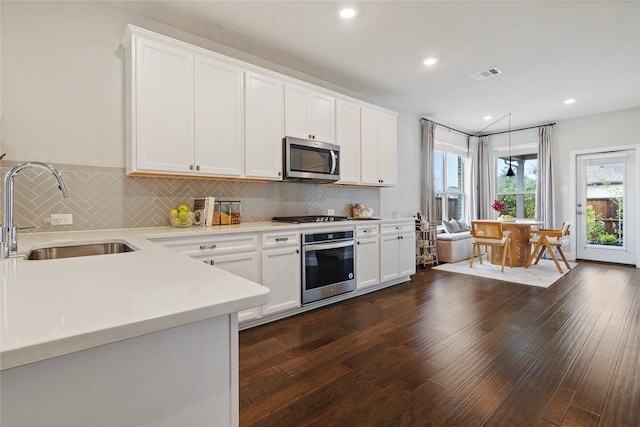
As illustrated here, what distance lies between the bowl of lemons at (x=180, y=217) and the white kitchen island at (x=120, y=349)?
1.89 meters

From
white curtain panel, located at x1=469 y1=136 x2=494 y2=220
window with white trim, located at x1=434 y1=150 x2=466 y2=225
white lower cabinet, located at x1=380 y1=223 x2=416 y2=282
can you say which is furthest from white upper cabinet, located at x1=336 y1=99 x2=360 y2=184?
white curtain panel, located at x1=469 y1=136 x2=494 y2=220

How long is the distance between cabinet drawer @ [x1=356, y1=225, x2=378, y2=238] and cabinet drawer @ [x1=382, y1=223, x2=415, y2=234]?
191 mm

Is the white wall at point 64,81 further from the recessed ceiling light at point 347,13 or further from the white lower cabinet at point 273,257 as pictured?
the recessed ceiling light at point 347,13

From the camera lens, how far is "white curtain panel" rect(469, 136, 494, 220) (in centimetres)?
699

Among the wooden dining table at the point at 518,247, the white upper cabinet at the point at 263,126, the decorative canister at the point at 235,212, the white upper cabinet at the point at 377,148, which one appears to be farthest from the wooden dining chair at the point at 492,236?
the decorative canister at the point at 235,212

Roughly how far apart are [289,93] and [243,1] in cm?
95

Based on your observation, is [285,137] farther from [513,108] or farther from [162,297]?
[513,108]

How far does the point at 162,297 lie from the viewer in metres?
0.70

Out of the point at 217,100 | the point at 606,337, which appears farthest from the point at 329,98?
the point at 606,337

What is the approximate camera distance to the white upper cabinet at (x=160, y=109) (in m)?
2.43

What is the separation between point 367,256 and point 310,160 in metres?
1.35

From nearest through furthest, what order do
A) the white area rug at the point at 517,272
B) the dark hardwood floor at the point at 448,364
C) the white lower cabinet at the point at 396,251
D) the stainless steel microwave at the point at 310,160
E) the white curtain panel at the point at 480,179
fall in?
the dark hardwood floor at the point at 448,364 → the stainless steel microwave at the point at 310,160 → the white lower cabinet at the point at 396,251 → the white area rug at the point at 517,272 → the white curtain panel at the point at 480,179

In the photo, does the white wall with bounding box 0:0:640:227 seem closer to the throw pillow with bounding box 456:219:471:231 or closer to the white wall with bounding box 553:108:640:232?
the throw pillow with bounding box 456:219:471:231

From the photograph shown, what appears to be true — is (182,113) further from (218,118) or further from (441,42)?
(441,42)
